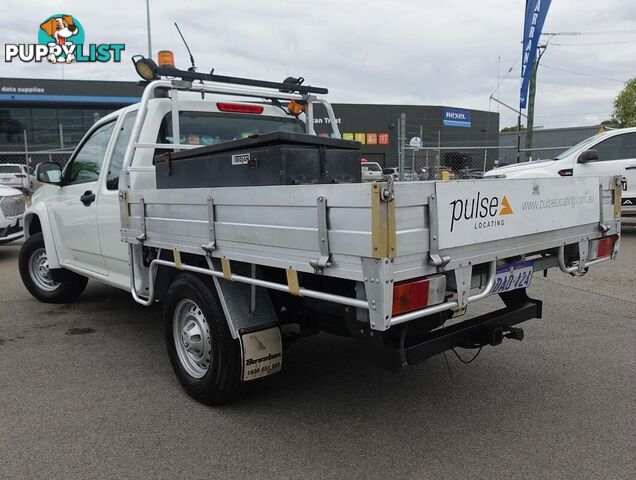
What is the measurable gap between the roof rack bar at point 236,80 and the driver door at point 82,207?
1.04m

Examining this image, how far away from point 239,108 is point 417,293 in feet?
10.4

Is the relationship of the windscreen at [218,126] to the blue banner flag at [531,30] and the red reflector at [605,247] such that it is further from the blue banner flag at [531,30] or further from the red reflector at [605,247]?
the blue banner flag at [531,30]

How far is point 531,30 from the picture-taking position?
56.1 feet

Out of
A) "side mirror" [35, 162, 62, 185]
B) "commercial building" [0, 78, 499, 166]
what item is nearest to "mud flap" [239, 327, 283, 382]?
"side mirror" [35, 162, 62, 185]

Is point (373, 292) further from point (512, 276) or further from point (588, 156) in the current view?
point (588, 156)

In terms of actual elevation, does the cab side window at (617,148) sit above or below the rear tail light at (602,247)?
above

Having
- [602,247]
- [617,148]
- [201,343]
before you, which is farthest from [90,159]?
[617,148]

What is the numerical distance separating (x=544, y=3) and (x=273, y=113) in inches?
590

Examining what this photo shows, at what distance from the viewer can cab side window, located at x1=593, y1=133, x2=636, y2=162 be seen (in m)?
10.4

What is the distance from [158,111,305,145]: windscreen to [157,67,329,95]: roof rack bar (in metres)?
0.34

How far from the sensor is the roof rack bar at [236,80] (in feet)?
14.1

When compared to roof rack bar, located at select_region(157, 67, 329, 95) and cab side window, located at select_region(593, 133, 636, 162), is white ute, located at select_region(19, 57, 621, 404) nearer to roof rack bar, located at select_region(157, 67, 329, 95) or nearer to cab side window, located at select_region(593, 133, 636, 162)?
roof rack bar, located at select_region(157, 67, 329, 95)

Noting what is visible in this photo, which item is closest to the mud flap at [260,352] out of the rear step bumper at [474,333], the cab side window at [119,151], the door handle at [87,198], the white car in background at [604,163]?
the rear step bumper at [474,333]

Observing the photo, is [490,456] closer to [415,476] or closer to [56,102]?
[415,476]
